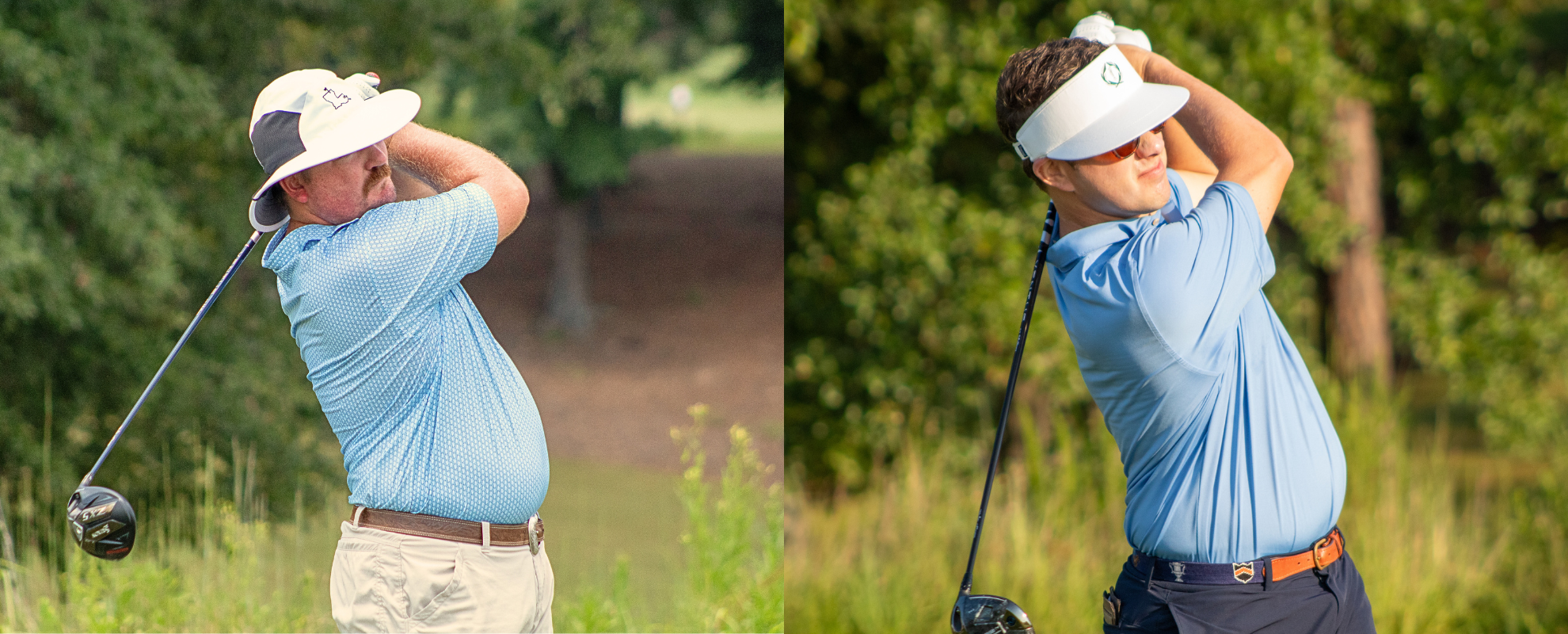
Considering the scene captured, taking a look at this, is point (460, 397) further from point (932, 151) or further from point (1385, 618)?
point (932, 151)

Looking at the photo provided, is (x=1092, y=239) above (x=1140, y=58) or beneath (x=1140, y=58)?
beneath

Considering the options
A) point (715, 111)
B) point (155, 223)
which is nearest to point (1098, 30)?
point (155, 223)

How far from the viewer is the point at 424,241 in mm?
2041

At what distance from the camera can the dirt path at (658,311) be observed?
14016mm

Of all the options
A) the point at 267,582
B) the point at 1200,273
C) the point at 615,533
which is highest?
the point at 1200,273

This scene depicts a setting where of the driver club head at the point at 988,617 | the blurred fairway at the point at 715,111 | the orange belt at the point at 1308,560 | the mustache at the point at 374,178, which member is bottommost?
the driver club head at the point at 988,617

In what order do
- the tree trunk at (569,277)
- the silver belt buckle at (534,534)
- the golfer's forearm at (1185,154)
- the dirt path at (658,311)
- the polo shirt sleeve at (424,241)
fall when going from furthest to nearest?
the tree trunk at (569,277)
the dirt path at (658,311)
the golfer's forearm at (1185,154)
the silver belt buckle at (534,534)
the polo shirt sleeve at (424,241)

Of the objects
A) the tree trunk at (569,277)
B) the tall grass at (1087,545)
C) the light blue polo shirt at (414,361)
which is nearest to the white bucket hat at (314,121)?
the light blue polo shirt at (414,361)

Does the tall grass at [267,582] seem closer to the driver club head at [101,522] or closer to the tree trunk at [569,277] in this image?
the driver club head at [101,522]

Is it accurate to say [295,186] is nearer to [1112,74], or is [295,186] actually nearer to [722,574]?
[1112,74]

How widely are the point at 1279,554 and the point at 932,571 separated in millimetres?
2593

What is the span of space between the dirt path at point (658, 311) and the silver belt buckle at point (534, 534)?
9114 millimetres

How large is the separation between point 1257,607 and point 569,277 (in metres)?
15.1

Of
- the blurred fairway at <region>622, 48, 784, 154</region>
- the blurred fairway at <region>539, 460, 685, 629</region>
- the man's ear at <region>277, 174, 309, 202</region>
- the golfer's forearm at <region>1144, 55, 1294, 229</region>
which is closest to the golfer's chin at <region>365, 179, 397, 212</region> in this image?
the man's ear at <region>277, 174, 309, 202</region>
